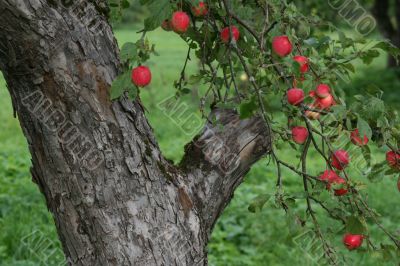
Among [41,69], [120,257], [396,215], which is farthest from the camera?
[396,215]

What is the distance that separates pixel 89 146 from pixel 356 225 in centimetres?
92

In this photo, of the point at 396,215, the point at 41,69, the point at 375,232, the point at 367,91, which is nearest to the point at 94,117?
the point at 41,69

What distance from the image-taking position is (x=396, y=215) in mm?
5375

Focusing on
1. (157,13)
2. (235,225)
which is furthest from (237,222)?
(157,13)

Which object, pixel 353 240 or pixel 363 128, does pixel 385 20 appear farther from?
pixel 363 128

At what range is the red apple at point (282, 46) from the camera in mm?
1775

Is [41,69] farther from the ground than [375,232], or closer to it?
closer to it

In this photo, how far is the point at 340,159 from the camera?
6.46 feet

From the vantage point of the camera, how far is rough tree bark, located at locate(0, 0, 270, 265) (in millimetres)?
1875

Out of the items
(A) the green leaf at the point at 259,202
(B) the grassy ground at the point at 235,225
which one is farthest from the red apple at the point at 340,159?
(B) the grassy ground at the point at 235,225

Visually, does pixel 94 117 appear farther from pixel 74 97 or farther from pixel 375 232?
pixel 375 232

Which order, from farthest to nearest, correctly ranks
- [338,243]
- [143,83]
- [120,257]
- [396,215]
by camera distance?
[396,215], [338,243], [120,257], [143,83]

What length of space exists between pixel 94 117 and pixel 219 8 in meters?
0.59

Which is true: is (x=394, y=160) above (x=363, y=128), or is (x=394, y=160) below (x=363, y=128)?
above
